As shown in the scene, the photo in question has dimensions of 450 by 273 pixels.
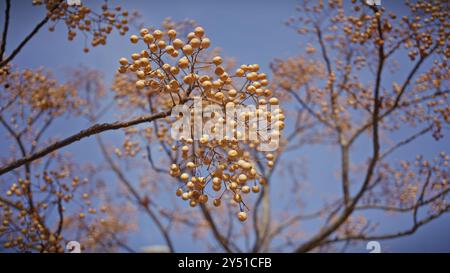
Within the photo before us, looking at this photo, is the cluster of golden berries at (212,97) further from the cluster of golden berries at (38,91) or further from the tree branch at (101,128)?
the cluster of golden berries at (38,91)

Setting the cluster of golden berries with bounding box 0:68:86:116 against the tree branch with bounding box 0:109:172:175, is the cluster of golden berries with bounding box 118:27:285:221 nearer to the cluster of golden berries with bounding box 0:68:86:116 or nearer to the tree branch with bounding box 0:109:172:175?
the tree branch with bounding box 0:109:172:175

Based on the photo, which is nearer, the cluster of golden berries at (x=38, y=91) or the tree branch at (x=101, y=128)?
the tree branch at (x=101, y=128)

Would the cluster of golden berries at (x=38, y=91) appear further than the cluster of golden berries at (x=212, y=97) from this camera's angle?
Yes

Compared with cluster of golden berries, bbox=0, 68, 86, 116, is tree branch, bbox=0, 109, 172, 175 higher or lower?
lower

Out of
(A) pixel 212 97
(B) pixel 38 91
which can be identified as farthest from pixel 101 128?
(B) pixel 38 91

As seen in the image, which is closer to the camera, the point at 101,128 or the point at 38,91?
the point at 101,128

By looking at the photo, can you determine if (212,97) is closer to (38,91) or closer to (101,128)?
(101,128)

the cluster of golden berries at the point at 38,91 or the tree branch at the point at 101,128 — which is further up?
the cluster of golden berries at the point at 38,91

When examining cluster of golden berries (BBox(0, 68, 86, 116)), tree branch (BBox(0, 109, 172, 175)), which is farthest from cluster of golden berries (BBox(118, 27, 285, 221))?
cluster of golden berries (BBox(0, 68, 86, 116))

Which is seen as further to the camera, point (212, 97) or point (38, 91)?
point (38, 91)

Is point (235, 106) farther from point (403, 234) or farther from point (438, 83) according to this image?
point (438, 83)

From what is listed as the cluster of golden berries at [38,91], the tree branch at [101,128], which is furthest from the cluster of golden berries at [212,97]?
the cluster of golden berries at [38,91]
